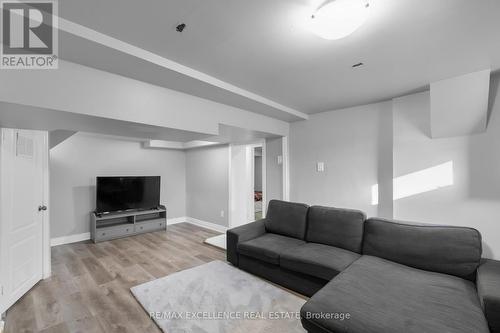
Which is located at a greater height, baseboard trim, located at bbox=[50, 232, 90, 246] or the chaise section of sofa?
the chaise section of sofa

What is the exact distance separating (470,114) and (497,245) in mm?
1409

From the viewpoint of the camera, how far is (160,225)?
195 inches

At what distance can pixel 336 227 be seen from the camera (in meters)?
2.62

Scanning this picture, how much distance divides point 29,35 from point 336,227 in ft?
10.8

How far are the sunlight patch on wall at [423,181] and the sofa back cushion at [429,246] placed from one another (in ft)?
2.34

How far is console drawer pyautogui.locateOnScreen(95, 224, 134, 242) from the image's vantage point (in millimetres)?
4129

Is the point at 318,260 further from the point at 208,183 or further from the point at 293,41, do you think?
the point at 208,183

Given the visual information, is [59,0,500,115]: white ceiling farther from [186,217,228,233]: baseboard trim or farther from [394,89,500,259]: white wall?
[186,217,228,233]: baseboard trim

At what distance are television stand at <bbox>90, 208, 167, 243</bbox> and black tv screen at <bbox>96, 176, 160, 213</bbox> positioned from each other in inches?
5.2

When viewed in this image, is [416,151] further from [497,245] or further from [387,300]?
[387,300]

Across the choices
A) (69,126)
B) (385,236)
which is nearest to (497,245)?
(385,236)

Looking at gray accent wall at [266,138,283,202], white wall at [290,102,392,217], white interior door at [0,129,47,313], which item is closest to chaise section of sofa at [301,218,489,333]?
white wall at [290,102,392,217]

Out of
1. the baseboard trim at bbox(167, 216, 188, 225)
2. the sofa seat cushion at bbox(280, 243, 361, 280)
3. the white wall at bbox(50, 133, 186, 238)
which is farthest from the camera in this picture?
the baseboard trim at bbox(167, 216, 188, 225)

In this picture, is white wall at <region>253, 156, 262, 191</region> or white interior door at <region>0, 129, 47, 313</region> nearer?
white interior door at <region>0, 129, 47, 313</region>
